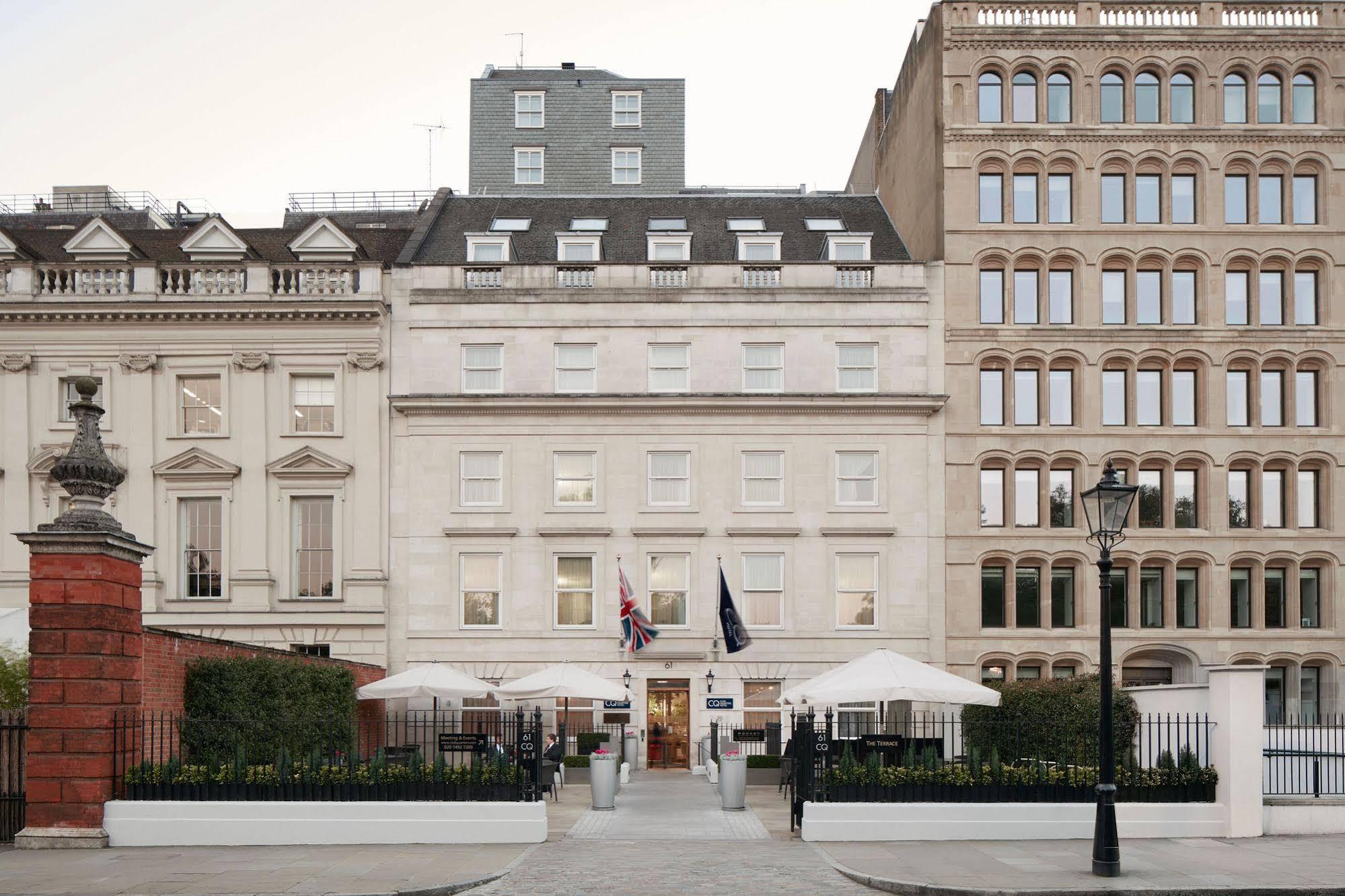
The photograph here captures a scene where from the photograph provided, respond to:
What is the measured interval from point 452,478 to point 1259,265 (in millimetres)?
22290

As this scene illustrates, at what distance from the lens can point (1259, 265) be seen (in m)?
37.2

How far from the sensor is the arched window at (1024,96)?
125ft

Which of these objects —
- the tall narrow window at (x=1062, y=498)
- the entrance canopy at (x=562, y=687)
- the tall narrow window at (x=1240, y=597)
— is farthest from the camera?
the tall narrow window at (x=1062, y=498)

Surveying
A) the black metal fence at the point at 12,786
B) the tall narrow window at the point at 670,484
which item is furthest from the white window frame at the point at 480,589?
the black metal fence at the point at 12,786

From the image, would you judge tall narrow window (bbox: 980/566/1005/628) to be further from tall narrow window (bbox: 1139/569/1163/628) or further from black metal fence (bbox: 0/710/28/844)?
black metal fence (bbox: 0/710/28/844)

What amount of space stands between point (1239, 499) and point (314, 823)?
27477mm

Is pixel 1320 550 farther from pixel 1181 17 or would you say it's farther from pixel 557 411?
pixel 557 411

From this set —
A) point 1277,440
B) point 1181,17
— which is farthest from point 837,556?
point 1181,17

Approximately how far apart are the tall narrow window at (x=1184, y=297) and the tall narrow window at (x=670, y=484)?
13.8 m

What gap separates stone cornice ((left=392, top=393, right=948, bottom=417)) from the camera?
36031 millimetres

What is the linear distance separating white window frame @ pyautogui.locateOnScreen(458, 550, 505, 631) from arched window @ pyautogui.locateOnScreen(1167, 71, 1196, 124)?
859 inches

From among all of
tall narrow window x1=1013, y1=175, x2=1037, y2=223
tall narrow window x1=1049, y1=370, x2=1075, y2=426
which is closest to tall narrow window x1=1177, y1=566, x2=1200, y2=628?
tall narrow window x1=1049, y1=370, x2=1075, y2=426

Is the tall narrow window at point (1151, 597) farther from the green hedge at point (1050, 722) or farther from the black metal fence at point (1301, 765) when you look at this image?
the green hedge at point (1050, 722)

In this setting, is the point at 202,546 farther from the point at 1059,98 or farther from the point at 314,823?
the point at 1059,98
